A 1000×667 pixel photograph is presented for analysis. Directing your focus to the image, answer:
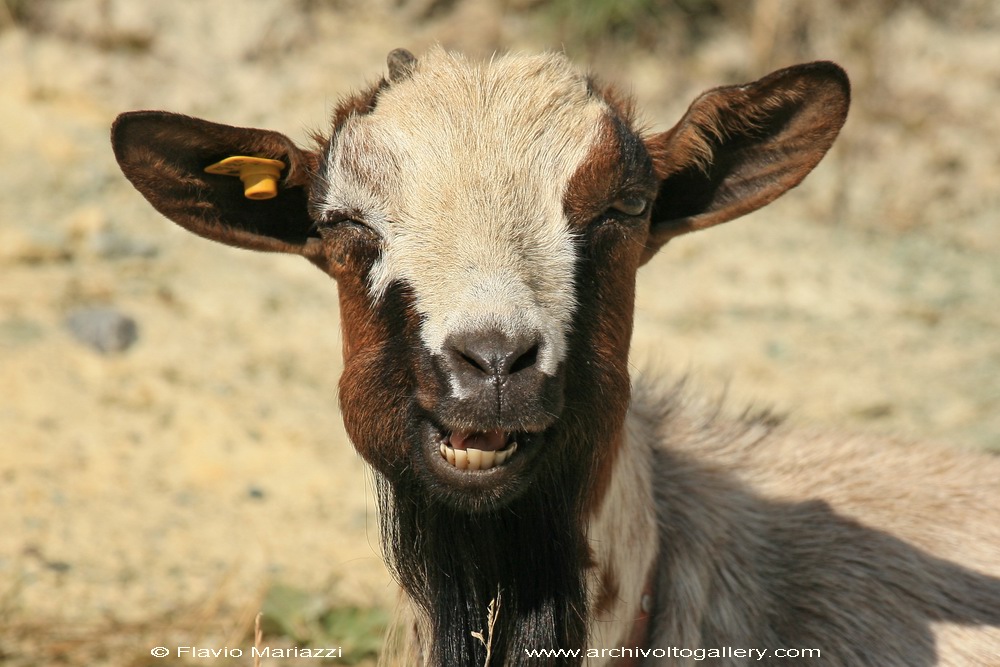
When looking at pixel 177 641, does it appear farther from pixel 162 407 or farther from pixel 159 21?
pixel 159 21

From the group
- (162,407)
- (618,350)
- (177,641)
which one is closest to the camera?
(618,350)

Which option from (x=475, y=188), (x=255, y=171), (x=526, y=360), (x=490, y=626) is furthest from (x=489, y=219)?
(x=490, y=626)

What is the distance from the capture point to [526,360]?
3113 millimetres

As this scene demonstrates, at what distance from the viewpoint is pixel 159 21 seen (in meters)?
9.09

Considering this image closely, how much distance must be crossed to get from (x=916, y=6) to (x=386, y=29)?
429 centimetres

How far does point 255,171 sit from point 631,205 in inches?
47.3

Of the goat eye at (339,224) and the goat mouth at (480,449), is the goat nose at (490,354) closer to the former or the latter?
the goat mouth at (480,449)

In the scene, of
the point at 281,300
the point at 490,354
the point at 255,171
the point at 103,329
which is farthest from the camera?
the point at 281,300

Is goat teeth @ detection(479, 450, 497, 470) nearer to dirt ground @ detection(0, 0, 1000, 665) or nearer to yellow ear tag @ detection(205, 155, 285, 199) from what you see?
yellow ear tag @ detection(205, 155, 285, 199)

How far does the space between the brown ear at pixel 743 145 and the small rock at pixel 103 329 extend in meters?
4.28

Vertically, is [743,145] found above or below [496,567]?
above

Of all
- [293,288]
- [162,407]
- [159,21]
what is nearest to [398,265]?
[162,407]

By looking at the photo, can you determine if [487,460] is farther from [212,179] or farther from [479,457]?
[212,179]

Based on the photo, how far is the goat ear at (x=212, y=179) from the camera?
373cm
